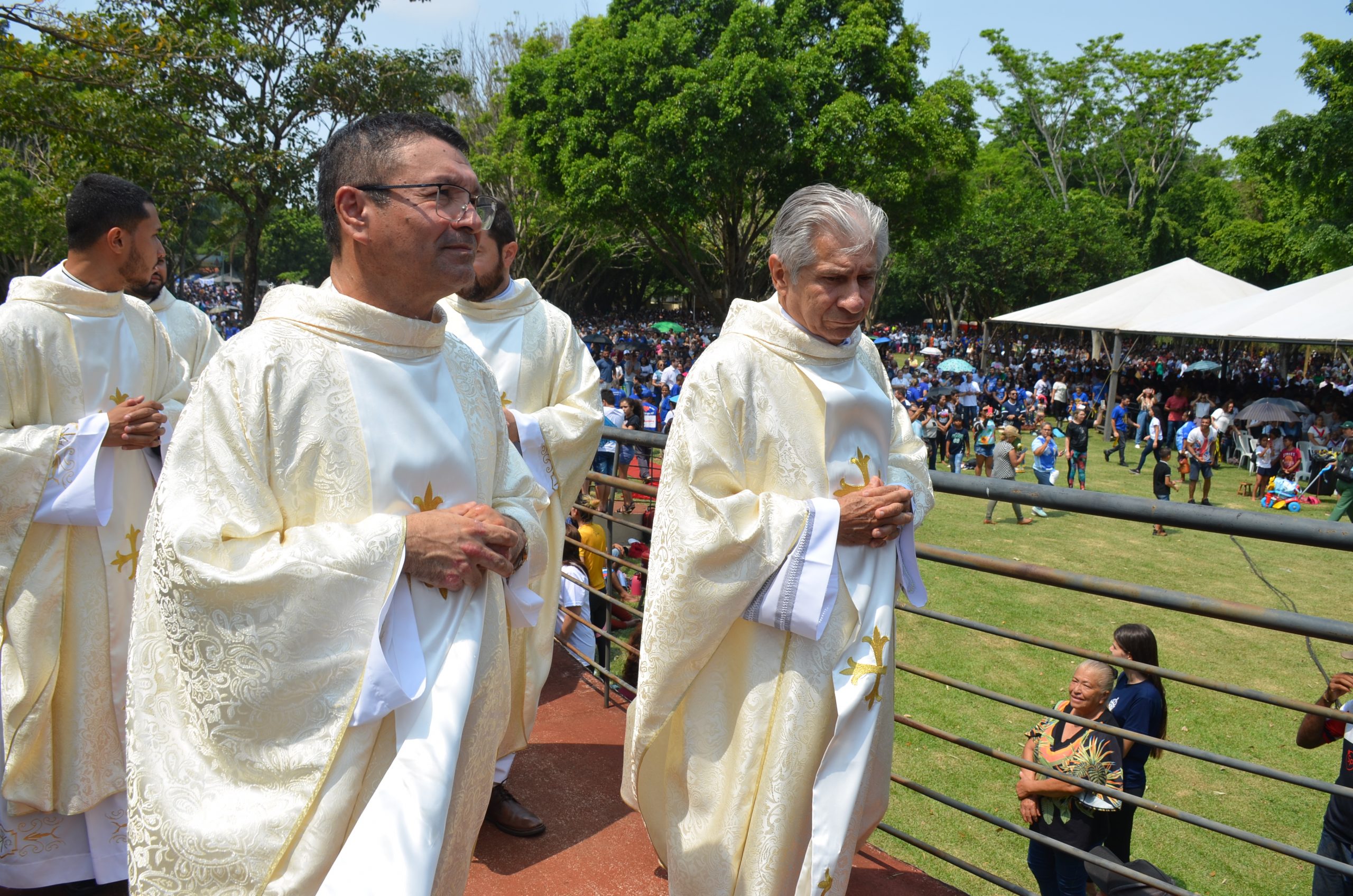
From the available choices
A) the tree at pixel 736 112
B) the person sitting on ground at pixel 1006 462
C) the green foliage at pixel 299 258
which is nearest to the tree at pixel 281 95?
the tree at pixel 736 112

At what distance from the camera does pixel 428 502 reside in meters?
1.85

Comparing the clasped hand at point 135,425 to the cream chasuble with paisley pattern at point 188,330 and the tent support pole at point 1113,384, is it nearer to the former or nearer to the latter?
the cream chasuble with paisley pattern at point 188,330

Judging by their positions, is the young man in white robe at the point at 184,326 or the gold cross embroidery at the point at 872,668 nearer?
the gold cross embroidery at the point at 872,668

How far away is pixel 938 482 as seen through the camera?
107 inches

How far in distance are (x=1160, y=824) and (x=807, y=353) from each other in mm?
4859

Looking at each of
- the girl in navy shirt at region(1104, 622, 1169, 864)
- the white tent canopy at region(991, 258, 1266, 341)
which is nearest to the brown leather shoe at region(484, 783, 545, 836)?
the girl in navy shirt at region(1104, 622, 1169, 864)

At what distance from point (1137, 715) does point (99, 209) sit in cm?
424

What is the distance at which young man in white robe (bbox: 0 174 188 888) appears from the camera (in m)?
2.72

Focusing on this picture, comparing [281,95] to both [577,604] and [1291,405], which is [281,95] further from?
[1291,405]

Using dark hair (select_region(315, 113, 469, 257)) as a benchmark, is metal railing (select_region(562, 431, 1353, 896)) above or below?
below

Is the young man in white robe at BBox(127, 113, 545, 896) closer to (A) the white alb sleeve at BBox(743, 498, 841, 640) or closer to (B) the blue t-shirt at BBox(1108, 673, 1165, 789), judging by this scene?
(A) the white alb sleeve at BBox(743, 498, 841, 640)

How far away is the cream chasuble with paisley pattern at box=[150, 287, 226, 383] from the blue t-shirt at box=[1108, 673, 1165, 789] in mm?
3834

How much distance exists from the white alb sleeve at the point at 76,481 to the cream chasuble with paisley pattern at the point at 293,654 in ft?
3.90

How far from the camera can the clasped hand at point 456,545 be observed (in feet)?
5.66
